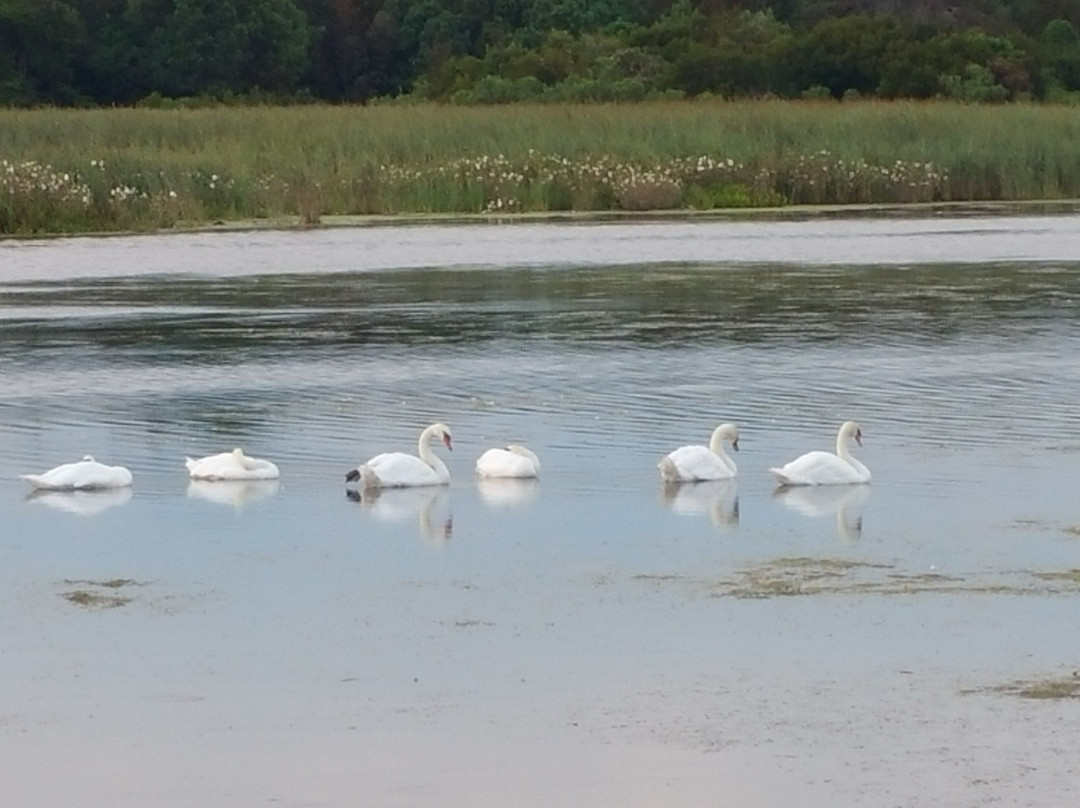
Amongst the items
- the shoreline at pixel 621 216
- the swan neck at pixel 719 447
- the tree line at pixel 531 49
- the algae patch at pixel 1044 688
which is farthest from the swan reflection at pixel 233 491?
the tree line at pixel 531 49

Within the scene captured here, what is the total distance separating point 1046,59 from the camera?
2148 inches

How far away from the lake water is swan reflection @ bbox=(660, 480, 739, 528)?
0.15 ft

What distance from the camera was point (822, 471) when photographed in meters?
11.9

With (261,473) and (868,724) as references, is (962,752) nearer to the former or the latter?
(868,724)

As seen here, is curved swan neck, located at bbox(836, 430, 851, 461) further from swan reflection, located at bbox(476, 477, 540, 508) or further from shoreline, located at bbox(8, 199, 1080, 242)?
shoreline, located at bbox(8, 199, 1080, 242)

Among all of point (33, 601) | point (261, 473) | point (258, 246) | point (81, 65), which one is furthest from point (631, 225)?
point (81, 65)

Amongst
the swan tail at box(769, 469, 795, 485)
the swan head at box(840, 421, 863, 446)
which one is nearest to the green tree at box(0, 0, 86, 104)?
the swan head at box(840, 421, 863, 446)

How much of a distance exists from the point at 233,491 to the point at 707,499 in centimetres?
212

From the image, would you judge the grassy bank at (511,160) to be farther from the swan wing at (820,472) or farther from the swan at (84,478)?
the swan wing at (820,472)

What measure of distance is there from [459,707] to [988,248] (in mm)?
21500

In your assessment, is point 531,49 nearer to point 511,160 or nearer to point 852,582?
point 511,160

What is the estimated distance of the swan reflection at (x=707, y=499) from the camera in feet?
37.1

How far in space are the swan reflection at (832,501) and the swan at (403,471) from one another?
5.14 feet

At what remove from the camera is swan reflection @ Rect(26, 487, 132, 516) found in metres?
11.7
